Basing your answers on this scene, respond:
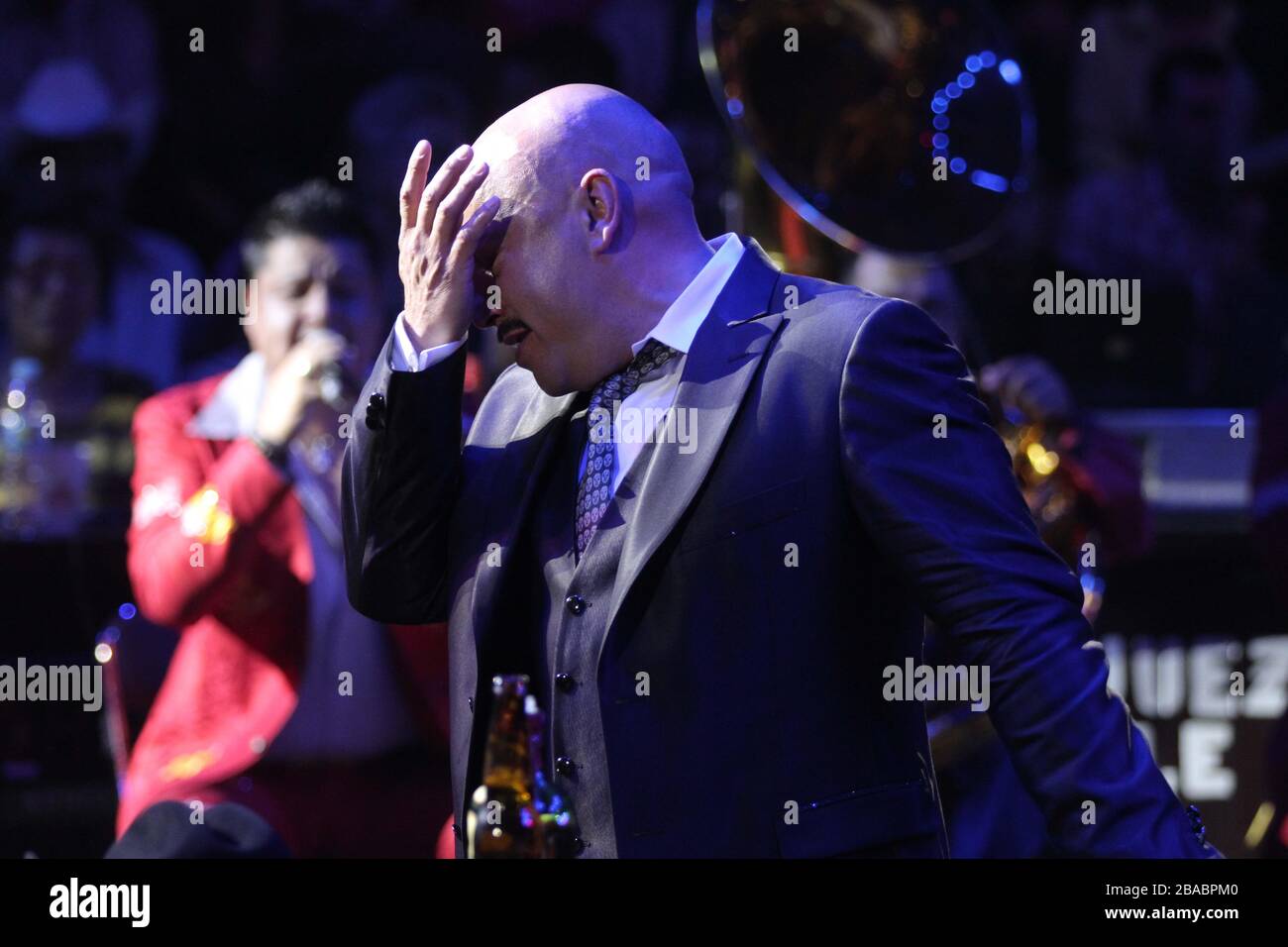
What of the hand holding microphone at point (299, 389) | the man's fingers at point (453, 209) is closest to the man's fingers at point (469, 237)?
the man's fingers at point (453, 209)

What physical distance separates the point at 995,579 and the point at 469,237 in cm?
69

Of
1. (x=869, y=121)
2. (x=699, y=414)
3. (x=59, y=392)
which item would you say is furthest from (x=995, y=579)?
(x=59, y=392)

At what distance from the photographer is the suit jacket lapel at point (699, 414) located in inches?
71.3

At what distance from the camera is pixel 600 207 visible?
193cm

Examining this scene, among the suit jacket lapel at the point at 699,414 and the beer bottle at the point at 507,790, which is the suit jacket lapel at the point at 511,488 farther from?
the beer bottle at the point at 507,790

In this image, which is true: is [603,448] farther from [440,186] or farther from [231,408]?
[231,408]

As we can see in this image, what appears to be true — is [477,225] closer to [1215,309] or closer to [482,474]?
[482,474]

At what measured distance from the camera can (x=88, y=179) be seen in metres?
4.85

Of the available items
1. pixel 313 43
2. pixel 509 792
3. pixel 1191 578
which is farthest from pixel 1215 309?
pixel 509 792

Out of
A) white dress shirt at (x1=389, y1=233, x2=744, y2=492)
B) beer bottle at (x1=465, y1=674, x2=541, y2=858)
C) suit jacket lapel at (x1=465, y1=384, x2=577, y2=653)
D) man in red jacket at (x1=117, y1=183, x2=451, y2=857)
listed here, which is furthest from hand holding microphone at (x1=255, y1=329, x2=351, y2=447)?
beer bottle at (x1=465, y1=674, x2=541, y2=858)

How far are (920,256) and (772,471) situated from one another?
2.06 meters

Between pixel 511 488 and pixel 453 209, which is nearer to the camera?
pixel 453 209

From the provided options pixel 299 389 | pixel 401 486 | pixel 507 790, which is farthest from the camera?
pixel 299 389

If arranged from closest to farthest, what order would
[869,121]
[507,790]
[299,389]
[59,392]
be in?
1. [507,790]
2. [299,389]
3. [869,121]
4. [59,392]
